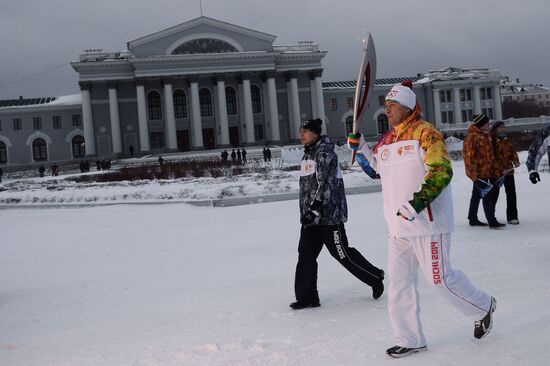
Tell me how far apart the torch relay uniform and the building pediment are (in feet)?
177

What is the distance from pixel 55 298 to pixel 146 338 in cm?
211

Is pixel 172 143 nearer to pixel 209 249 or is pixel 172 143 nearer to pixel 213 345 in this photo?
pixel 209 249

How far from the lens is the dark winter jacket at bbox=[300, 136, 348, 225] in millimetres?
4959

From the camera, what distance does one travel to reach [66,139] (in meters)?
58.7

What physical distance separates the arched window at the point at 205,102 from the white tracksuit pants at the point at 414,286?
5703cm

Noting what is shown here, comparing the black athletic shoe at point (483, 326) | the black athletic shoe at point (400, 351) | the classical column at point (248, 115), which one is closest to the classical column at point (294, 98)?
the classical column at point (248, 115)

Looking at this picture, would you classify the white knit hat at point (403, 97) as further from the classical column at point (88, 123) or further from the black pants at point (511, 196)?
the classical column at point (88, 123)

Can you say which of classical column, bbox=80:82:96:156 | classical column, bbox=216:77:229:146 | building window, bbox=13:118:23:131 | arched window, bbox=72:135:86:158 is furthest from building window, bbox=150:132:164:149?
building window, bbox=13:118:23:131

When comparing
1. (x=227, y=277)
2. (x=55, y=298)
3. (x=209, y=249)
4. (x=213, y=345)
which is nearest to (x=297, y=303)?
(x=213, y=345)

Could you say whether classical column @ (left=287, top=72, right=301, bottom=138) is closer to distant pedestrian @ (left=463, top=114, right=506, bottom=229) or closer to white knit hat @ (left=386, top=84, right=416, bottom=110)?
distant pedestrian @ (left=463, top=114, right=506, bottom=229)

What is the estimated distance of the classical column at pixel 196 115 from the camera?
56.1 meters

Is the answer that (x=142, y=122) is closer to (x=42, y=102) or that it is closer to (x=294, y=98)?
(x=42, y=102)

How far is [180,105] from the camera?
195ft

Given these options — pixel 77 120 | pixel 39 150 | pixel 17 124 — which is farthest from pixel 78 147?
pixel 17 124
